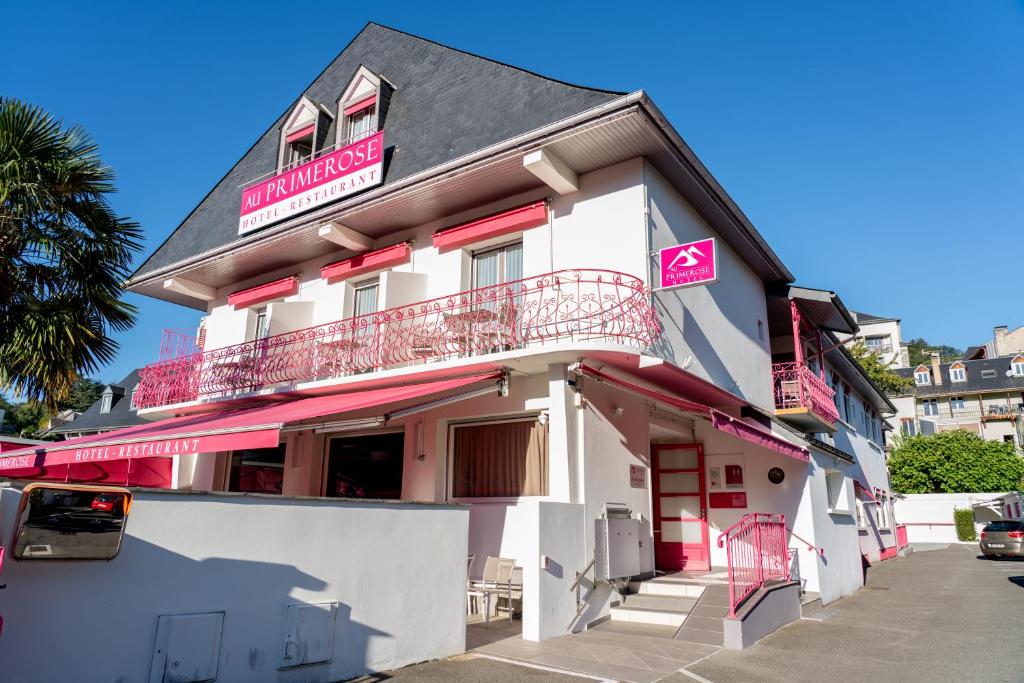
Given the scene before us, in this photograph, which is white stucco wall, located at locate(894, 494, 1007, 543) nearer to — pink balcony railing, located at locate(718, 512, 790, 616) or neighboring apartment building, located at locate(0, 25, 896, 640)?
neighboring apartment building, located at locate(0, 25, 896, 640)

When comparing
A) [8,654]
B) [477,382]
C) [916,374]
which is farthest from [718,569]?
[916,374]

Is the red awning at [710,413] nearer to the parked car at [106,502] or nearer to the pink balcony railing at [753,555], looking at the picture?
the pink balcony railing at [753,555]

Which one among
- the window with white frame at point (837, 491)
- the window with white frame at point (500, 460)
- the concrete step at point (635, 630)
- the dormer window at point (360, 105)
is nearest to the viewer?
the concrete step at point (635, 630)

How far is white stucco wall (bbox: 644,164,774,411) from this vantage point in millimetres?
11492

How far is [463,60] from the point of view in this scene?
571 inches

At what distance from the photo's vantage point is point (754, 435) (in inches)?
445

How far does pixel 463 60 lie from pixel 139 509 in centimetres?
1196

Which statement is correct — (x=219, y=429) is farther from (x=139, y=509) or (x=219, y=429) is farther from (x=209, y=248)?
(x=209, y=248)

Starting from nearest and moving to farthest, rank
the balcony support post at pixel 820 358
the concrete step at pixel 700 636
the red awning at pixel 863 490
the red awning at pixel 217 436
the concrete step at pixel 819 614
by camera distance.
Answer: the red awning at pixel 217 436 → the concrete step at pixel 700 636 → the concrete step at pixel 819 614 → the balcony support post at pixel 820 358 → the red awning at pixel 863 490

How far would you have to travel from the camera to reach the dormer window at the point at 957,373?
65312mm

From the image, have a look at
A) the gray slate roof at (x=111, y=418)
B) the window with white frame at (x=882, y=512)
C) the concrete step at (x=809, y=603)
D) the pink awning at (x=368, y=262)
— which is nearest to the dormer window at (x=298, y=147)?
the pink awning at (x=368, y=262)

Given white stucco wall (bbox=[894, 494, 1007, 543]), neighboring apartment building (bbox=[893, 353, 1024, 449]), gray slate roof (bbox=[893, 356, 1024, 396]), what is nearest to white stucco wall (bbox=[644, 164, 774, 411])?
white stucco wall (bbox=[894, 494, 1007, 543])

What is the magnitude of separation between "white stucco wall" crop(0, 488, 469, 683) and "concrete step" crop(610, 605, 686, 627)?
337cm

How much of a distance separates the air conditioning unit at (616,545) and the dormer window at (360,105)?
10.3 meters
